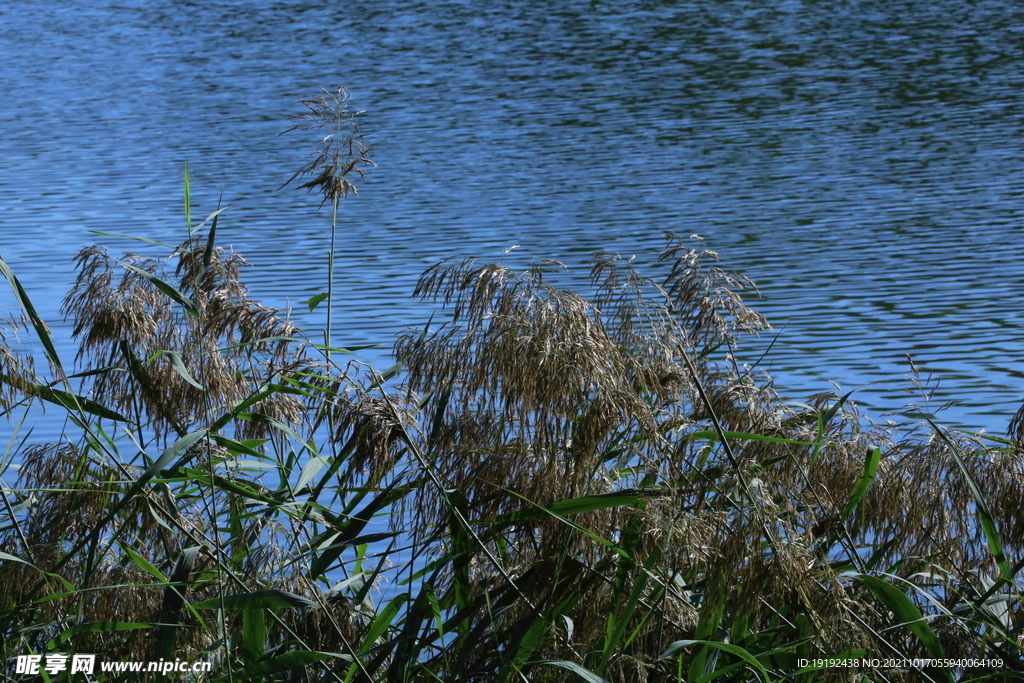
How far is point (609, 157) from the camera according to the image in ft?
55.2

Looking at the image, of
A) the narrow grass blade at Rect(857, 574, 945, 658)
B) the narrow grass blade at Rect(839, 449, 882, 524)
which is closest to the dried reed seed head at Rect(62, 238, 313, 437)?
the narrow grass blade at Rect(839, 449, 882, 524)

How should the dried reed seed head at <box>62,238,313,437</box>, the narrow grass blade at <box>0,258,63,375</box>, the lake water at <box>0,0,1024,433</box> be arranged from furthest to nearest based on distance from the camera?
the lake water at <box>0,0,1024,433</box> → the dried reed seed head at <box>62,238,313,437</box> → the narrow grass blade at <box>0,258,63,375</box>

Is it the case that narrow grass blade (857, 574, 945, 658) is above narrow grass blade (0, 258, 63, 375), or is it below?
below

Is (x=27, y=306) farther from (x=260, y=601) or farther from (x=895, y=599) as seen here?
(x=895, y=599)

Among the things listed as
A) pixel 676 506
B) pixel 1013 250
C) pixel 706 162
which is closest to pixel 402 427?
pixel 676 506

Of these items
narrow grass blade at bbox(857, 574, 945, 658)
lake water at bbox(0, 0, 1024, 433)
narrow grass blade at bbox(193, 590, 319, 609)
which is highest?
narrow grass blade at bbox(857, 574, 945, 658)

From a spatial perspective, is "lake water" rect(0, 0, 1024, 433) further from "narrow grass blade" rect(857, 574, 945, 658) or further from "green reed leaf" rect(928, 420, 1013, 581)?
"narrow grass blade" rect(857, 574, 945, 658)

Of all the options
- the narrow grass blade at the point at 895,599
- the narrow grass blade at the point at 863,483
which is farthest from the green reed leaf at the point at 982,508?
the narrow grass blade at the point at 895,599

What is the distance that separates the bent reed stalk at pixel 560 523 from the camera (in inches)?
112

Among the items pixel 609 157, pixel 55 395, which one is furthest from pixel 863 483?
pixel 609 157

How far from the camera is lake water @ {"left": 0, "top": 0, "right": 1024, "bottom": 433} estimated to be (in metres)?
10.4

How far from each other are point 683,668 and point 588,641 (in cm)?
27

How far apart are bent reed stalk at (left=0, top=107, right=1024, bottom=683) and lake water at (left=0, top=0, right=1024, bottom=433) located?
4.48 meters

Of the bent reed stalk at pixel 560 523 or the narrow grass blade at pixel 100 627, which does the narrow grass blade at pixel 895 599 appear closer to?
the bent reed stalk at pixel 560 523
